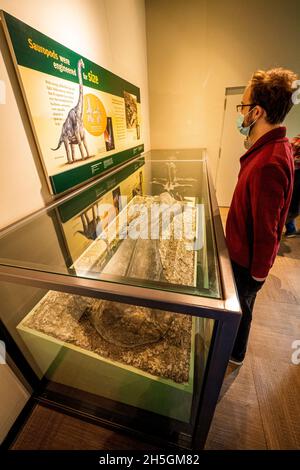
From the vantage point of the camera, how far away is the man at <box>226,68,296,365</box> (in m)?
0.85

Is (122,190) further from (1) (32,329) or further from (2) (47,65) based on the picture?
(1) (32,329)

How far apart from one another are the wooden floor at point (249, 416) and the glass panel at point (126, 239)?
3.22 feet

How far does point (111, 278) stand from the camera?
2.09 ft

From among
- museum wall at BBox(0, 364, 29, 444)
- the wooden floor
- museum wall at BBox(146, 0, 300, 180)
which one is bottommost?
the wooden floor

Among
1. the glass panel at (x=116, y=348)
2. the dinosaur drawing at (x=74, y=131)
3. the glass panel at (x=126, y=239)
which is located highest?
the dinosaur drawing at (x=74, y=131)

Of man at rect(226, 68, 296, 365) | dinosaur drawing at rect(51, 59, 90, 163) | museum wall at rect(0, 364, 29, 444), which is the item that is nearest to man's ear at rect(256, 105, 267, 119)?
man at rect(226, 68, 296, 365)

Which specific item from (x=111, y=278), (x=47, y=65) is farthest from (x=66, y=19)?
(x=111, y=278)

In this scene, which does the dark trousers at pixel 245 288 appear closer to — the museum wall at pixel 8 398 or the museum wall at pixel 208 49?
the museum wall at pixel 8 398

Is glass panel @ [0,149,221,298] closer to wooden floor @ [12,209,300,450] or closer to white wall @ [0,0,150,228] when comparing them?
white wall @ [0,0,150,228]

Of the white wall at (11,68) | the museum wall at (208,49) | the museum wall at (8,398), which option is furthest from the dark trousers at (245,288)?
the museum wall at (208,49)

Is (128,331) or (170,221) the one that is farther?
(170,221)

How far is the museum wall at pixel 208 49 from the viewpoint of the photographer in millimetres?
2775
